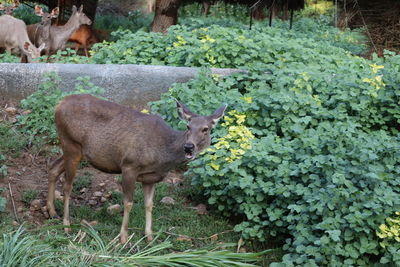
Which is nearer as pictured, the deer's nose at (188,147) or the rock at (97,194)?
the deer's nose at (188,147)

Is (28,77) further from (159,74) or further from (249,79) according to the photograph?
(249,79)

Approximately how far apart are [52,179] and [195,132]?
5.71 feet

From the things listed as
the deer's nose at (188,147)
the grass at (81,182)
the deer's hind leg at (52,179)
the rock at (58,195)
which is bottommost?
the rock at (58,195)

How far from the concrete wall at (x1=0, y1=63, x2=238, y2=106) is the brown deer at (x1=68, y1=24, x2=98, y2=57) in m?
7.49

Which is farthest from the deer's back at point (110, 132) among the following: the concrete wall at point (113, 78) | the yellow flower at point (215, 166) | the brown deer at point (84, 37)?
the brown deer at point (84, 37)

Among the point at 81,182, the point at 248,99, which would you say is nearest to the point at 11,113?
the point at 81,182

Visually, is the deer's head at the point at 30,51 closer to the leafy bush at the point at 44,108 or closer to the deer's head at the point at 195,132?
the leafy bush at the point at 44,108

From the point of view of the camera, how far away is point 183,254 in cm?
624

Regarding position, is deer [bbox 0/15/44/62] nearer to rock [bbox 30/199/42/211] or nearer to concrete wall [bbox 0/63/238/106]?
concrete wall [bbox 0/63/238/106]

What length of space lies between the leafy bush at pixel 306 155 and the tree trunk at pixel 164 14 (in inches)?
221

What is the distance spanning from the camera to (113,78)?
9617 millimetres

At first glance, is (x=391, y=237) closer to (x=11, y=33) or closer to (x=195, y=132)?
(x=195, y=132)

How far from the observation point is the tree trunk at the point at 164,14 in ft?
49.3

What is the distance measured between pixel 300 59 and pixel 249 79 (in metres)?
1.16
